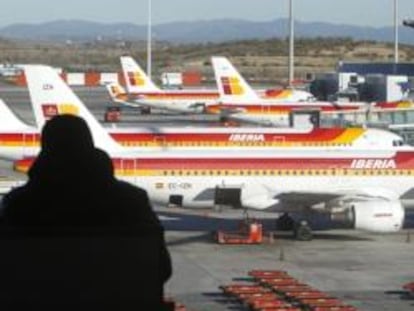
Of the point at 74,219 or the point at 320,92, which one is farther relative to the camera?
the point at 320,92

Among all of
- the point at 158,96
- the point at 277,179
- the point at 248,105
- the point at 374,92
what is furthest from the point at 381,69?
the point at 277,179

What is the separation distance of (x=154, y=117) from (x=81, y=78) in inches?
2392

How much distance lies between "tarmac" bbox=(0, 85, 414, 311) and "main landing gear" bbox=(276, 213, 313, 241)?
0.87 feet

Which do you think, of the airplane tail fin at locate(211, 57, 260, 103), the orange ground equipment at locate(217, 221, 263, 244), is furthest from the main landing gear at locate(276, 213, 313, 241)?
the airplane tail fin at locate(211, 57, 260, 103)

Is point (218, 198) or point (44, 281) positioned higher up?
point (44, 281)

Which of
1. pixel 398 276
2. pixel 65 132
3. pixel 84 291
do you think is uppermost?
pixel 65 132

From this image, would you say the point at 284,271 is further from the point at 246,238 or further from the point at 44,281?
the point at 44,281

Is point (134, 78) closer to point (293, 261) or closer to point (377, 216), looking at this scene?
point (377, 216)

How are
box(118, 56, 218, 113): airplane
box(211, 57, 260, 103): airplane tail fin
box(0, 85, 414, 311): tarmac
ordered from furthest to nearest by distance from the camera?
box(118, 56, 218, 113): airplane < box(211, 57, 260, 103): airplane tail fin < box(0, 85, 414, 311): tarmac

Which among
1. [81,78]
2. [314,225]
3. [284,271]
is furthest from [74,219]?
[81,78]

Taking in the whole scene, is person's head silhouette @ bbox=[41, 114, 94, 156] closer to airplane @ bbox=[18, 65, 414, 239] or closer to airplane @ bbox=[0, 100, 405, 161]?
airplane @ bbox=[18, 65, 414, 239]

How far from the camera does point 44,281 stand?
4.27 meters

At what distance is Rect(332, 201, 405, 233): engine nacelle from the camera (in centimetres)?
3278

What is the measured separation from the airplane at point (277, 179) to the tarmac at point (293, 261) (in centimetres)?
120
